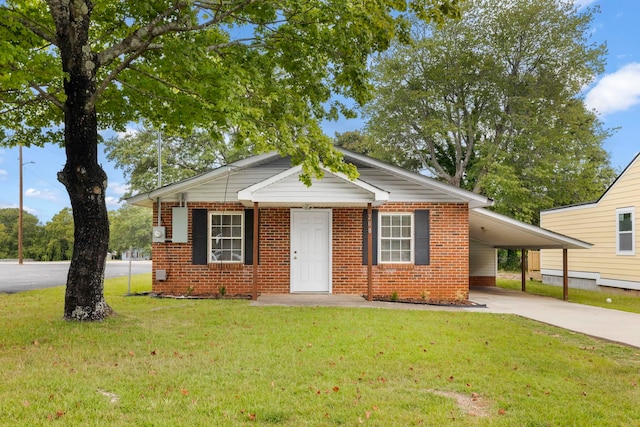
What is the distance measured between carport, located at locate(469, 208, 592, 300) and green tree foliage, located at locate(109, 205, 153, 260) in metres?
41.4

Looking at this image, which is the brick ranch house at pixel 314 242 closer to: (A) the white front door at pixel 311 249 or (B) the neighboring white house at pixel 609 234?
(A) the white front door at pixel 311 249

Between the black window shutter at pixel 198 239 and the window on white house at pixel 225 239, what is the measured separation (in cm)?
16

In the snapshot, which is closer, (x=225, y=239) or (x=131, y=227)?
(x=225, y=239)

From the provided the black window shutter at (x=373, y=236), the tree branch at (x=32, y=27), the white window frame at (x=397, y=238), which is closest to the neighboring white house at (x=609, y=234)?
the white window frame at (x=397, y=238)

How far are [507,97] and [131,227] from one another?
39579 millimetres

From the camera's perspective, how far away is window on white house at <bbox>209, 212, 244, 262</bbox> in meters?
12.6

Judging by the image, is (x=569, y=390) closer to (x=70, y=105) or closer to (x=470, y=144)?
(x=70, y=105)

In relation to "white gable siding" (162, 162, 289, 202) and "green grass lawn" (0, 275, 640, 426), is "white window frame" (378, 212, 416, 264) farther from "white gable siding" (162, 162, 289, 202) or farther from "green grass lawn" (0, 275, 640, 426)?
"green grass lawn" (0, 275, 640, 426)

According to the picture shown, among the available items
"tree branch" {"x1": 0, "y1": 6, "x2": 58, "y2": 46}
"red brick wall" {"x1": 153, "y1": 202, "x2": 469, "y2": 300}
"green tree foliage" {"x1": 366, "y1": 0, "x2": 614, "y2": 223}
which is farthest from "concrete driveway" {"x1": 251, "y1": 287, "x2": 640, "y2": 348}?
"green tree foliage" {"x1": 366, "y1": 0, "x2": 614, "y2": 223}

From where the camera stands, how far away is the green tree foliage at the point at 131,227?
49.7 meters

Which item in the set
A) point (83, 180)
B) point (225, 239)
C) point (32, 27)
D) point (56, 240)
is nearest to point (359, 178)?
point (225, 239)

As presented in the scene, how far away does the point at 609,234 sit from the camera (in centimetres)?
1658

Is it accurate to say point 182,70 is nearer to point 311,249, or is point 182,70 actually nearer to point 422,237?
point 311,249

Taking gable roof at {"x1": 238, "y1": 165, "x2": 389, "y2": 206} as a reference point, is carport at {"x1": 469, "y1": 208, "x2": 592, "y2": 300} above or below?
below
